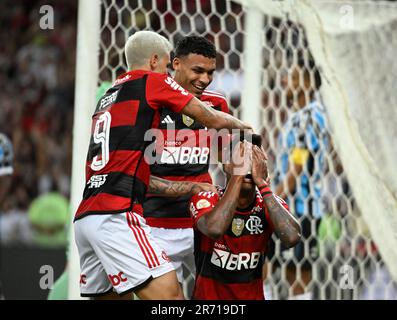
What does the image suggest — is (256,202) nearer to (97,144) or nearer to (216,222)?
(216,222)

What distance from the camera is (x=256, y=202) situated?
3922 mm

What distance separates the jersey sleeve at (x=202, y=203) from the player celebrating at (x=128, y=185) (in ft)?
0.90

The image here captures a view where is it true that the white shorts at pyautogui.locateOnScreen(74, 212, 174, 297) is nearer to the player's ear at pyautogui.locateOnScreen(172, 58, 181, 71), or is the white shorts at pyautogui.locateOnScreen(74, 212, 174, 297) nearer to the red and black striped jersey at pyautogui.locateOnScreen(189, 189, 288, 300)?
the red and black striped jersey at pyautogui.locateOnScreen(189, 189, 288, 300)

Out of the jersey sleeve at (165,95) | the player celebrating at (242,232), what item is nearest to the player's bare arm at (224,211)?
the player celebrating at (242,232)

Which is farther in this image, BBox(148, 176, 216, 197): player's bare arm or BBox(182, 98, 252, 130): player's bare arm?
BBox(148, 176, 216, 197): player's bare arm

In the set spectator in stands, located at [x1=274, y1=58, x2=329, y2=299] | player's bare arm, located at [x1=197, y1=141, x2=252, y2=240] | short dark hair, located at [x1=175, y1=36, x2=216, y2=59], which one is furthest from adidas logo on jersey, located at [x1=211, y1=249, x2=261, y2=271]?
spectator in stands, located at [x1=274, y1=58, x2=329, y2=299]

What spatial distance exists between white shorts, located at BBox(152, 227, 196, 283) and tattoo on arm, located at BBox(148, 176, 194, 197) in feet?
0.79

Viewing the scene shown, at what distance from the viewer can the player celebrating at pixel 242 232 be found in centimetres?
373

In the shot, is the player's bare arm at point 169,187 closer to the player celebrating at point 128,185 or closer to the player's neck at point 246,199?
the player's neck at point 246,199

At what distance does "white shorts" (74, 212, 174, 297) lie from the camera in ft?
11.7

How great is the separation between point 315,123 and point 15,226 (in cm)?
454

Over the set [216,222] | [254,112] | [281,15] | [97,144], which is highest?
[281,15]
